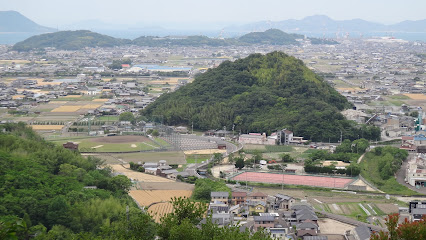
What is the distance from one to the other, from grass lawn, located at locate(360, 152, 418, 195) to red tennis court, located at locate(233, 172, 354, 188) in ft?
2.28

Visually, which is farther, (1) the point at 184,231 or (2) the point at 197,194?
(2) the point at 197,194

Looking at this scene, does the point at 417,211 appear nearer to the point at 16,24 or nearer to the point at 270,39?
the point at 270,39

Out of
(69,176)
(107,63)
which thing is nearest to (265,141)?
(69,176)

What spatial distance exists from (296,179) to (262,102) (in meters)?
9.14

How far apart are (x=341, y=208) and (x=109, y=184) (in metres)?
5.58

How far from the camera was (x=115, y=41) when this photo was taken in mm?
75062

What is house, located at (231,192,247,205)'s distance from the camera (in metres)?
14.0

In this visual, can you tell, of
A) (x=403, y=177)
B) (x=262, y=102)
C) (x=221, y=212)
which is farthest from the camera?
(x=262, y=102)

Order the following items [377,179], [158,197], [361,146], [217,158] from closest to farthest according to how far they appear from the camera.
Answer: [158,197] < [377,179] < [217,158] < [361,146]

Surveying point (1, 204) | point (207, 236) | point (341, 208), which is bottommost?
point (341, 208)

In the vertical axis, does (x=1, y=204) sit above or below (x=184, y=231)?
below

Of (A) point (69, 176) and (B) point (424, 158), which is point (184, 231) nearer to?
(A) point (69, 176)

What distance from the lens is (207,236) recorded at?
7.14 metres

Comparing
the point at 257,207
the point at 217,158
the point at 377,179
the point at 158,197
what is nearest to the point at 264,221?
the point at 257,207
